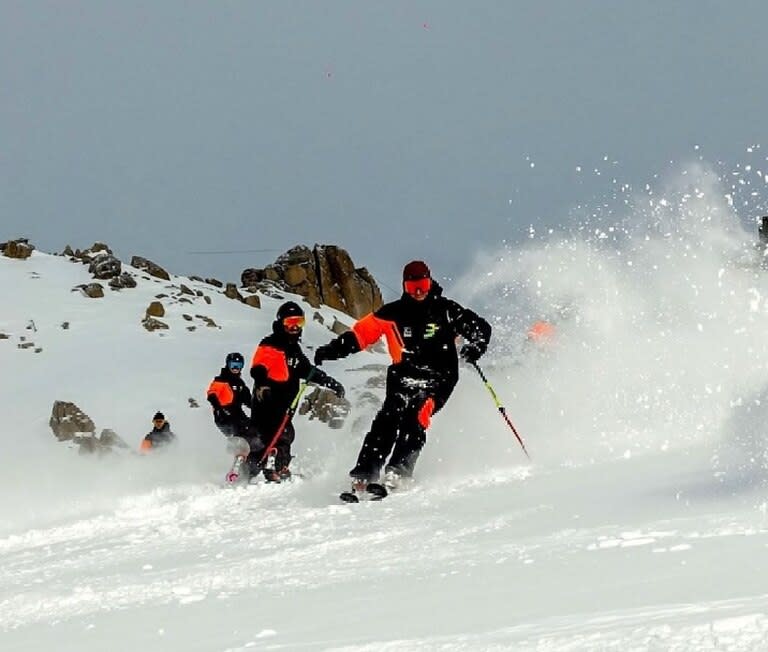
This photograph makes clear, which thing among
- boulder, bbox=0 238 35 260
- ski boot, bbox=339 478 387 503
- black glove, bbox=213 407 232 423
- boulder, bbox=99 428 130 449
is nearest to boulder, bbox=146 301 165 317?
boulder, bbox=0 238 35 260

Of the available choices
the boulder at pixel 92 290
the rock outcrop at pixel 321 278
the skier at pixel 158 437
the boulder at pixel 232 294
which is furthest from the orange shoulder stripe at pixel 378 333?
the rock outcrop at pixel 321 278

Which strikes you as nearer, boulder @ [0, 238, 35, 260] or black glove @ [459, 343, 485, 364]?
black glove @ [459, 343, 485, 364]

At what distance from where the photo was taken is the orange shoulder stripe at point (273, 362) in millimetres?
9867

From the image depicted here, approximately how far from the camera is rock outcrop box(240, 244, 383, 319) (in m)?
45.8

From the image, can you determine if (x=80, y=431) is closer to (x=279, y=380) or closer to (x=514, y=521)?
(x=279, y=380)

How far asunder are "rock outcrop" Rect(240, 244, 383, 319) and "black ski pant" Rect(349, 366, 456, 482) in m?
36.5

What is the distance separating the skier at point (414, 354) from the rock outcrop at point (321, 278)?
120ft

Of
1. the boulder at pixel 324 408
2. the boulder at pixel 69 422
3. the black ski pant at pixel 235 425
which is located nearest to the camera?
the black ski pant at pixel 235 425

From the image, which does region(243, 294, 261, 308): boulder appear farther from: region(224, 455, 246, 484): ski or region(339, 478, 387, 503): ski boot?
region(339, 478, 387, 503): ski boot

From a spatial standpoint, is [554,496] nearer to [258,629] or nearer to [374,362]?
[258,629]

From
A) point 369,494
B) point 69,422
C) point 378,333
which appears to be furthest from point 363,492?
point 69,422

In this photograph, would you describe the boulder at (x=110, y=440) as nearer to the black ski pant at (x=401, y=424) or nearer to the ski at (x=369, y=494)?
the black ski pant at (x=401, y=424)

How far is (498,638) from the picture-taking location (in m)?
2.44

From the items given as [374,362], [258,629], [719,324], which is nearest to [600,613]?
[258,629]
